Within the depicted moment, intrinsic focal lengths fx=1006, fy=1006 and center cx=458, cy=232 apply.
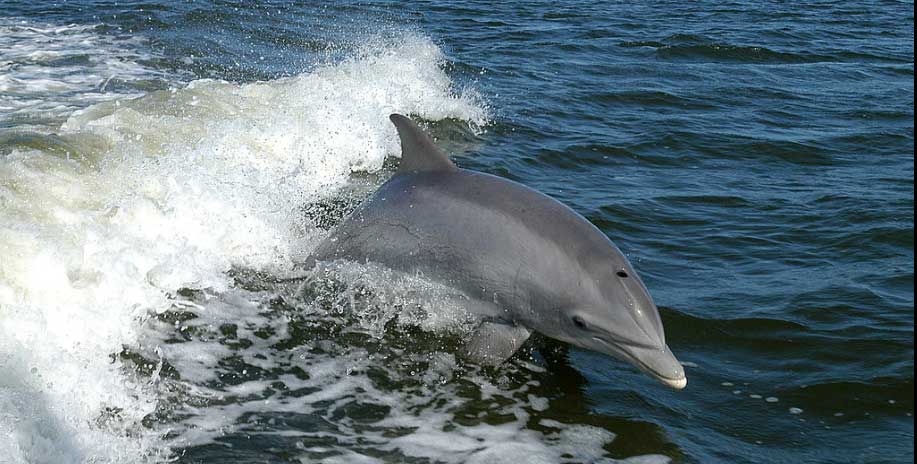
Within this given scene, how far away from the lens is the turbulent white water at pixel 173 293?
5.84m

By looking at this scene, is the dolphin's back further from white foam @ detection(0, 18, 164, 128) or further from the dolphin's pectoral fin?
white foam @ detection(0, 18, 164, 128)

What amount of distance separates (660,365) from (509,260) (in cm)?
129

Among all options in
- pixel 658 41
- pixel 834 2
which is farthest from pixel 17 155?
pixel 834 2

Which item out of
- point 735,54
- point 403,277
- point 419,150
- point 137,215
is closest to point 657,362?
point 403,277

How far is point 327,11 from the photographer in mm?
24484

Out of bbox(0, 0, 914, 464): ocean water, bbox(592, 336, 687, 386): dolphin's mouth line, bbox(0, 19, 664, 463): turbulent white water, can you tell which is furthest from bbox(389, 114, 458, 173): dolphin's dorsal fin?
bbox(592, 336, 687, 386): dolphin's mouth line

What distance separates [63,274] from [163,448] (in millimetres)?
2487

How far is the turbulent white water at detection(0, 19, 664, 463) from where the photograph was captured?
5840 millimetres

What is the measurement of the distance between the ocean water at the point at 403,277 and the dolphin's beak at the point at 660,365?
361 millimetres

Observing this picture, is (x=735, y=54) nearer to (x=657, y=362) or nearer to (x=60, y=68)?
(x=60, y=68)

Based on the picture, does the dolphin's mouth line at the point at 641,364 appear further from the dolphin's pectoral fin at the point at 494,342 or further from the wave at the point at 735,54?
the wave at the point at 735,54

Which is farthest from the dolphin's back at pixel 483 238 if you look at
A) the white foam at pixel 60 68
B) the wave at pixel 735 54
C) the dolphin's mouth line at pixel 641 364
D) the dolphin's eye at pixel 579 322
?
the wave at pixel 735 54

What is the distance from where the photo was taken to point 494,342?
6.87 meters

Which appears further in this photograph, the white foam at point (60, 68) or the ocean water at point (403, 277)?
the white foam at point (60, 68)
